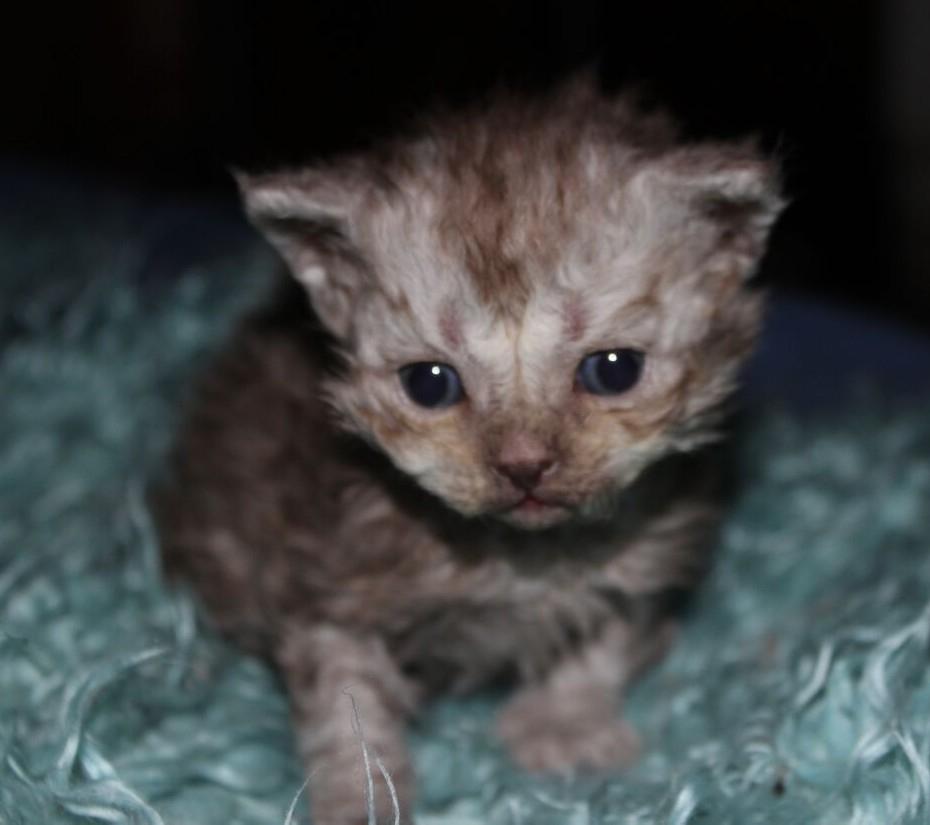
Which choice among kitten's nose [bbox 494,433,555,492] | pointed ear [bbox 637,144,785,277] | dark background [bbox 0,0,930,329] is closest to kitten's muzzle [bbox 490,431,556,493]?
kitten's nose [bbox 494,433,555,492]

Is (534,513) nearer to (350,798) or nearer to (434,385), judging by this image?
(434,385)

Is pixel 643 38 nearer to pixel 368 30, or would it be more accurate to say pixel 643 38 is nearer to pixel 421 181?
pixel 368 30

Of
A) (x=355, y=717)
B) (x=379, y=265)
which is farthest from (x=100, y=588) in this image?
(x=379, y=265)

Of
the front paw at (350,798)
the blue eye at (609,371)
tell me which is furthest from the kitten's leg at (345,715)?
the blue eye at (609,371)

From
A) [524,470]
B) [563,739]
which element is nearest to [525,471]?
[524,470]

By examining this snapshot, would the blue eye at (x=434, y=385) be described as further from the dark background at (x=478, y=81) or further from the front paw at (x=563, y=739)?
the dark background at (x=478, y=81)

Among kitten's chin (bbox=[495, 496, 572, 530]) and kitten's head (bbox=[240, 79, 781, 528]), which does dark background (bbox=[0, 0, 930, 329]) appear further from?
kitten's chin (bbox=[495, 496, 572, 530])
